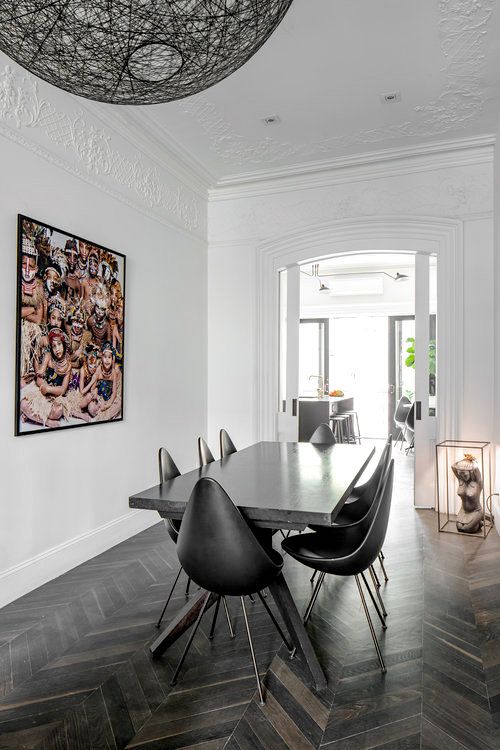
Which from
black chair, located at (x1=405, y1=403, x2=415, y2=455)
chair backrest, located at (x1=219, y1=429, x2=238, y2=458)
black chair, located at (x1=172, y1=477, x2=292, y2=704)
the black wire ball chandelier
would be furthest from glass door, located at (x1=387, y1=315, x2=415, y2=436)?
the black wire ball chandelier

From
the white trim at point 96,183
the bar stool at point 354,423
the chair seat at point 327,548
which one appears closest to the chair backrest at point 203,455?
the chair seat at point 327,548

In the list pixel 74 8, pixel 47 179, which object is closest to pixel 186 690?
pixel 74 8

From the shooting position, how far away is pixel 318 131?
13.8ft

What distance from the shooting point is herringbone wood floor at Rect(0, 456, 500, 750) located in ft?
5.67

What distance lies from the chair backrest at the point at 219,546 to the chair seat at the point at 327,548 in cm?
26

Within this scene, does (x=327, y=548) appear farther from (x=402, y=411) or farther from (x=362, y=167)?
(x=402, y=411)

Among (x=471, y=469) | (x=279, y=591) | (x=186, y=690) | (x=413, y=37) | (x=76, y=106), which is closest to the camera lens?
(x=186, y=690)

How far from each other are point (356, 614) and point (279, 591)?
683 millimetres

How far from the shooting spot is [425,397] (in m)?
4.65

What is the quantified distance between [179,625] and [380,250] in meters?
3.75

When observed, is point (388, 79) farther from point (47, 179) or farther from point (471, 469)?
point (471, 469)

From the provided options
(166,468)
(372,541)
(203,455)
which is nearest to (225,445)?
(203,455)

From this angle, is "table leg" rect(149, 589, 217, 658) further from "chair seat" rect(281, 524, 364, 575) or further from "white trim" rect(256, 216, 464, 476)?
"white trim" rect(256, 216, 464, 476)

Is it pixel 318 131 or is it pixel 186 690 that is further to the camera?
pixel 318 131
